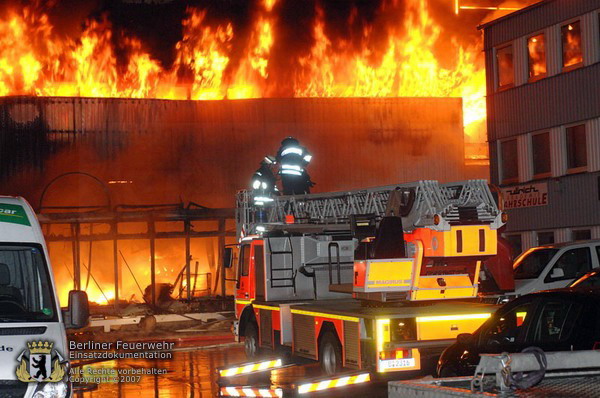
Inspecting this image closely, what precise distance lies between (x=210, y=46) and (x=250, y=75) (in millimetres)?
2342

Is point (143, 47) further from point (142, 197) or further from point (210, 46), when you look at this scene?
point (142, 197)

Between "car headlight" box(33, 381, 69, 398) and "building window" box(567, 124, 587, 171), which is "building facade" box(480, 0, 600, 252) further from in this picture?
"car headlight" box(33, 381, 69, 398)

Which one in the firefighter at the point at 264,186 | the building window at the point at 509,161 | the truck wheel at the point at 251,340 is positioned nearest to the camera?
the truck wheel at the point at 251,340

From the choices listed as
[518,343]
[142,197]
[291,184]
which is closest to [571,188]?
[291,184]

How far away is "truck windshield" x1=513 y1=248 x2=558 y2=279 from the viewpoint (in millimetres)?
16938

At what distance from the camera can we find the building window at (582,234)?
22678mm

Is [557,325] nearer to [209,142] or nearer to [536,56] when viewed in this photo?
[536,56]

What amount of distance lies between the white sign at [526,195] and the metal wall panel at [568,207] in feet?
0.44

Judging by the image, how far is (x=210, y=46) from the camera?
3959 centimetres

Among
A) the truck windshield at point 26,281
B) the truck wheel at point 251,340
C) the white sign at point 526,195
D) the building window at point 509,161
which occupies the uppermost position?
the building window at point 509,161

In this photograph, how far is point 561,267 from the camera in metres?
16.6

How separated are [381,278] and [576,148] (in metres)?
12.9

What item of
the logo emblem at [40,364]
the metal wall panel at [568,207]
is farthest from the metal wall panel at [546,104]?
the logo emblem at [40,364]

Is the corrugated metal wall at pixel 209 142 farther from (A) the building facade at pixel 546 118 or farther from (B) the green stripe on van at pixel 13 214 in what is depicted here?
(B) the green stripe on van at pixel 13 214
